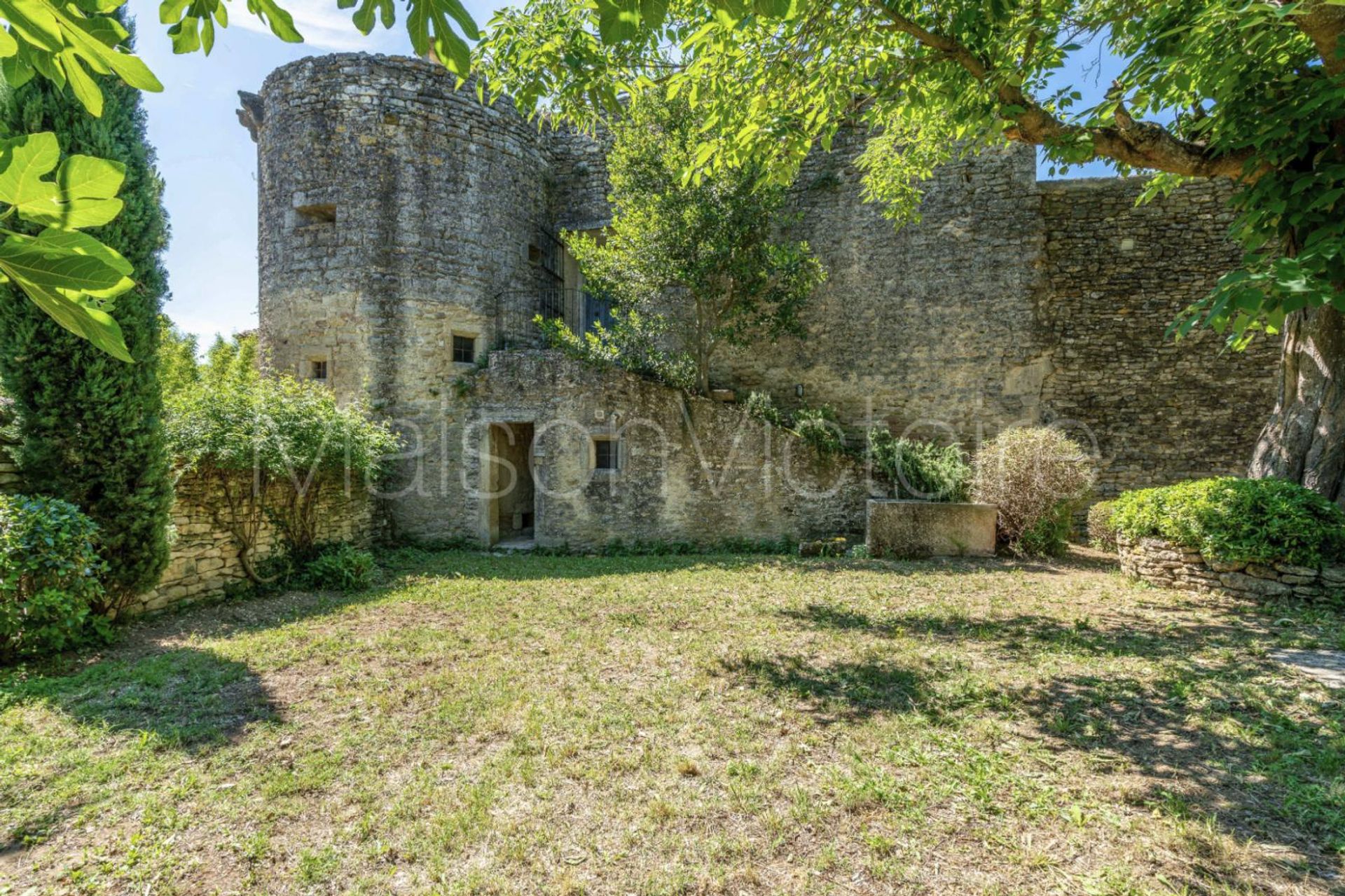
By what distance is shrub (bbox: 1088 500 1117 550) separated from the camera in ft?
25.4

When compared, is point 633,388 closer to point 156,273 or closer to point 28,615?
point 156,273

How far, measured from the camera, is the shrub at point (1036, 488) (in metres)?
7.49

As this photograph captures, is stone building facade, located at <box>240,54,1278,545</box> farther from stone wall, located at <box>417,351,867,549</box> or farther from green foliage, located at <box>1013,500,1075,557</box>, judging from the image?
green foliage, located at <box>1013,500,1075,557</box>

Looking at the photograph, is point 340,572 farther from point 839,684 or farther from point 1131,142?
point 1131,142

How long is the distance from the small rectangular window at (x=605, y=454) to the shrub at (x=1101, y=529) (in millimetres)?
7141

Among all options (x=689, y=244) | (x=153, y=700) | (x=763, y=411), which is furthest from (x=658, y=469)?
(x=153, y=700)

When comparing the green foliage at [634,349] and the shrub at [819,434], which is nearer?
the shrub at [819,434]

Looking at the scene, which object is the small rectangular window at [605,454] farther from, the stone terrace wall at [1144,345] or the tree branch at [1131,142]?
the stone terrace wall at [1144,345]

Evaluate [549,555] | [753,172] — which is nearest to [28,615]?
[549,555]

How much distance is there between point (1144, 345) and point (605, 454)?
929 centimetres

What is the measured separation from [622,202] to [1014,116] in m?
6.13

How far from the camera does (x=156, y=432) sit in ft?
16.4

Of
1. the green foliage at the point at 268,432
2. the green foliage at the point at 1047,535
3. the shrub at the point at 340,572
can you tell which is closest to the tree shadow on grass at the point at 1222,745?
the green foliage at the point at 1047,535

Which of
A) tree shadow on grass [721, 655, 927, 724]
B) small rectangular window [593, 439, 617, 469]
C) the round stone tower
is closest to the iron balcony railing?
the round stone tower
